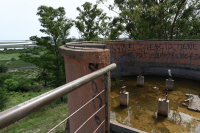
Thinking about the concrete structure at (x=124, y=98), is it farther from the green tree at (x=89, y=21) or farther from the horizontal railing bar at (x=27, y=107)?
the green tree at (x=89, y=21)

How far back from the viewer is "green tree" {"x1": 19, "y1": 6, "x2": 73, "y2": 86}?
54.2 feet

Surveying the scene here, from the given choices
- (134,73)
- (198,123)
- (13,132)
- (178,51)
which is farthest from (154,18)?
(13,132)

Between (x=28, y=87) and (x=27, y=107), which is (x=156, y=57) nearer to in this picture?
(x=27, y=107)

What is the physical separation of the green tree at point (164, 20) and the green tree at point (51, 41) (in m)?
7.44

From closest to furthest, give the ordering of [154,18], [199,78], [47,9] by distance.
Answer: [199,78]
[154,18]
[47,9]

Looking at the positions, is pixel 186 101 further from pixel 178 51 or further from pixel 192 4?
pixel 192 4

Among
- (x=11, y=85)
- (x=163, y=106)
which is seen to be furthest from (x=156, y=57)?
(x=11, y=85)

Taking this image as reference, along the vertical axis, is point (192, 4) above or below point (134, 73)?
above

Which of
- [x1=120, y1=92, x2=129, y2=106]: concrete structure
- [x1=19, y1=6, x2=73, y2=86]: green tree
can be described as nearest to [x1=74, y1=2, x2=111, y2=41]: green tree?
[x1=19, y1=6, x2=73, y2=86]: green tree

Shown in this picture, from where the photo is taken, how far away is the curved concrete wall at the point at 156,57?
9.21 metres

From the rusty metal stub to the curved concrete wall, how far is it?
3518 millimetres

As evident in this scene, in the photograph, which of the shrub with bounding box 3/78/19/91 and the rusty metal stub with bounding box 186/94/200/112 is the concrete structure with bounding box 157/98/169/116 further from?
the shrub with bounding box 3/78/19/91

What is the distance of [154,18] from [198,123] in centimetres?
1312

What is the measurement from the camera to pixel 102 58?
2.08 metres
